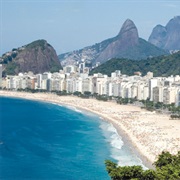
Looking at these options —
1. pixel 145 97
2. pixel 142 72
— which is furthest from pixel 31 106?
pixel 142 72

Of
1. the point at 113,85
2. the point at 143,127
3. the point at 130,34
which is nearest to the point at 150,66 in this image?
the point at 113,85

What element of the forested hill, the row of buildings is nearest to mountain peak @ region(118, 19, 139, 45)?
the forested hill

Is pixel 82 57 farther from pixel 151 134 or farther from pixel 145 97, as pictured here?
pixel 151 134

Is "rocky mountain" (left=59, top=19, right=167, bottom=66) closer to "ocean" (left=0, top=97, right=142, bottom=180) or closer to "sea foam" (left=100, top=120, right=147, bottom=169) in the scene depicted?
"ocean" (left=0, top=97, right=142, bottom=180)

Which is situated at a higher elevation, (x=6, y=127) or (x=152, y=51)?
(x=152, y=51)

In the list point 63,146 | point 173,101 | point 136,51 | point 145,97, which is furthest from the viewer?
point 136,51

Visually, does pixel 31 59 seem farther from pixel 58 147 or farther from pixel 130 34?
pixel 58 147
